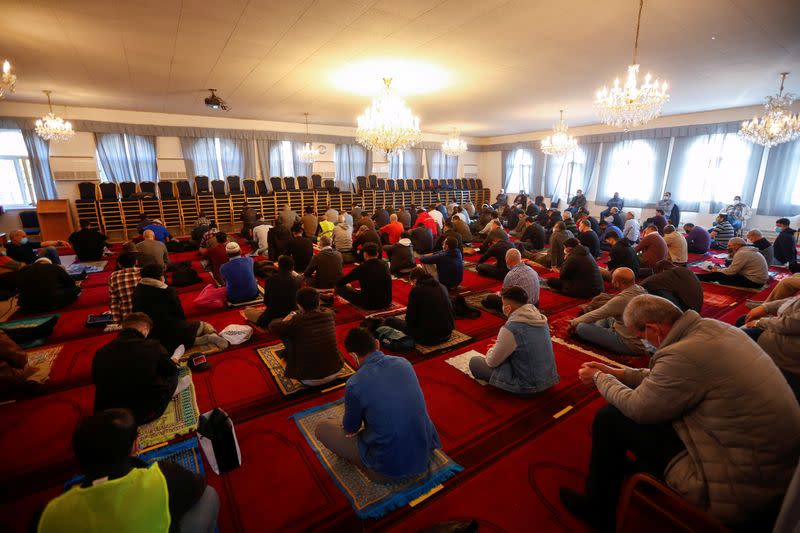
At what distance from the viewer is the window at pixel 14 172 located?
8.98 metres

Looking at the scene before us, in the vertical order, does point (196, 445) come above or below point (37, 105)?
below

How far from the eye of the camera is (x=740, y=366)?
53.1 inches

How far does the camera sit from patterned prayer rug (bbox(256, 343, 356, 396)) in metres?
2.99

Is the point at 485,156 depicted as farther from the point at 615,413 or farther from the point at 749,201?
the point at 615,413

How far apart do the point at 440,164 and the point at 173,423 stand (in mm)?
15549

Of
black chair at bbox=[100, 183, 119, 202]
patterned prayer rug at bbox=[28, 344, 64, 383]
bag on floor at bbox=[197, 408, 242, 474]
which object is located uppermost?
black chair at bbox=[100, 183, 119, 202]

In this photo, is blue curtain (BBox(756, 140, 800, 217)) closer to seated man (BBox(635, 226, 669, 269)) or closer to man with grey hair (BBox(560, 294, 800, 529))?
seated man (BBox(635, 226, 669, 269))

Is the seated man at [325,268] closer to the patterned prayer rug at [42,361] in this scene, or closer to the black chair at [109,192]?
the patterned prayer rug at [42,361]

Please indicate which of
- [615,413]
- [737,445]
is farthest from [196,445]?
[737,445]

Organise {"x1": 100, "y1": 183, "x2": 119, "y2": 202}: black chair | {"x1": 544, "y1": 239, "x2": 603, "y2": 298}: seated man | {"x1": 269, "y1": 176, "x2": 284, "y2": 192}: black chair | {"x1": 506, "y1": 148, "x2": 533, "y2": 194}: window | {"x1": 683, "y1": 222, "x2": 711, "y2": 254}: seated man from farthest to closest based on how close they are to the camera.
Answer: {"x1": 506, "y1": 148, "x2": 533, "y2": 194}: window
{"x1": 269, "y1": 176, "x2": 284, "y2": 192}: black chair
{"x1": 100, "y1": 183, "x2": 119, "y2": 202}: black chair
{"x1": 683, "y1": 222, "x2": 711, "y2": 254}: seated man
{"x1": 544, "y1": 239, "x2": 603, "y2": 298}: seated man

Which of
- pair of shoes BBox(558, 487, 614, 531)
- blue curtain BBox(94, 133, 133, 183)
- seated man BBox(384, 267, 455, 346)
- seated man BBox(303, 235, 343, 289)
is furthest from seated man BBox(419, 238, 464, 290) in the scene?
blue curtain BBox(94, 133, 133, 183)

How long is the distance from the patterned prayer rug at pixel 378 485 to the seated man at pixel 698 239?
8377 mm

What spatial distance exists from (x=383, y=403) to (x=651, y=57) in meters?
6.41

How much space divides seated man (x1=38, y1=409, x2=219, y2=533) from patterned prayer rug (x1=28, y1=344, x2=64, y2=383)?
287 centimetres
